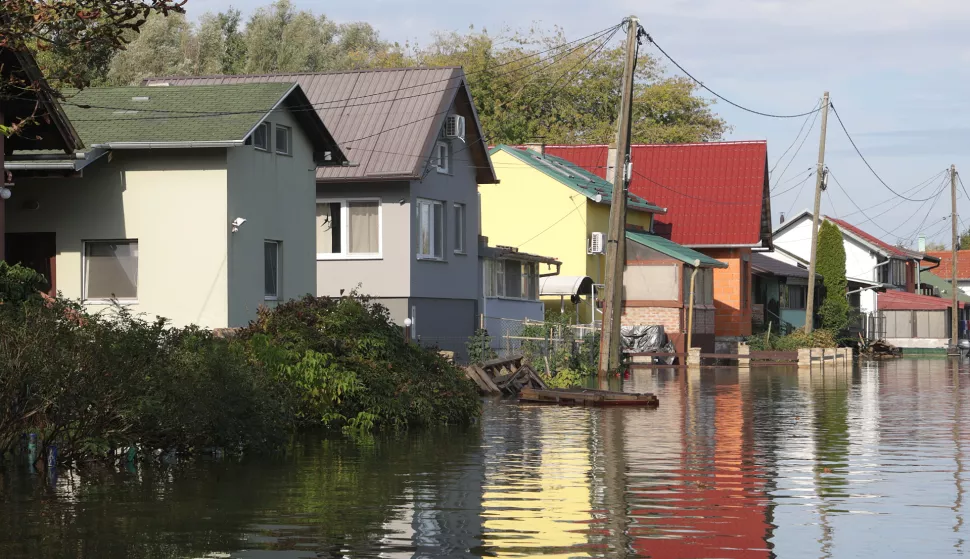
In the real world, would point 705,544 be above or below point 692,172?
below

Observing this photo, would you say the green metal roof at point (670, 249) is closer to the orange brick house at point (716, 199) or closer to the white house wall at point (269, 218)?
the orange brick house at point (716, 199)

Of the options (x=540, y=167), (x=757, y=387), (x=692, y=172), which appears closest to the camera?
(x=757, y=387)

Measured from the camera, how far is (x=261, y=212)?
33.2m

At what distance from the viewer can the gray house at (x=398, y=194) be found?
39.9m

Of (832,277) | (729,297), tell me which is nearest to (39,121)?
(729,297)

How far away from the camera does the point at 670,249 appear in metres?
56.3

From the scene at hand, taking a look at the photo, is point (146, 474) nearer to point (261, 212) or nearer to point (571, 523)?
point (571, 523)

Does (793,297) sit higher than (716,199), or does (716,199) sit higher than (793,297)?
(716,199)

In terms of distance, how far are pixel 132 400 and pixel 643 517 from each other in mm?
6767

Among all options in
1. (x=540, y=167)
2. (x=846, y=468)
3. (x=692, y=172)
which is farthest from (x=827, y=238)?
(x=846, y=468)

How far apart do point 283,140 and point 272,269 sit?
10.3ft

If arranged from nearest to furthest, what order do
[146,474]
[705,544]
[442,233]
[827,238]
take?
[705,544]
[146,474]
[442,233]
[827,238]

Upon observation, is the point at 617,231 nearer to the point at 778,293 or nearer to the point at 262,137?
the point at 262,137

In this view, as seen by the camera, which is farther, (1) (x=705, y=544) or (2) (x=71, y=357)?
(2) (x=71, y=357)
